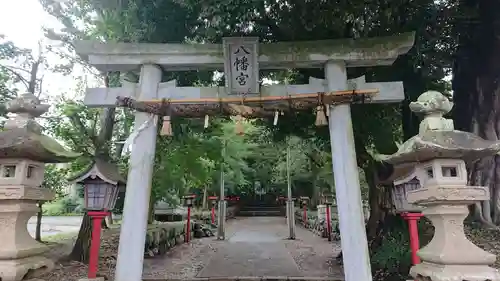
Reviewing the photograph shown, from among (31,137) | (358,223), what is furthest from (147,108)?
(358,223)

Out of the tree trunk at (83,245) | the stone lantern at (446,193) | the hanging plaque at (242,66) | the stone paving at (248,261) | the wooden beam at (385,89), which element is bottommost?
the stone paving at (248,261)

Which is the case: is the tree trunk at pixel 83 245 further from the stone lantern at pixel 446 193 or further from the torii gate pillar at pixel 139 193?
the stone lantern at pixel 446 193

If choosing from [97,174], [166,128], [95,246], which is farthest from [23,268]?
[166,128]

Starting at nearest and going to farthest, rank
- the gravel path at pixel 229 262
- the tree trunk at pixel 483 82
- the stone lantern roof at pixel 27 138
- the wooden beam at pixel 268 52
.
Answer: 1. the stone lantern roof at pixel 27 138
2. the wooden beam at pixel 268 52
3. the tree trunk at pixel 483 82
4. the gravel path at pixel 229 262

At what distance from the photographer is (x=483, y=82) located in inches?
325

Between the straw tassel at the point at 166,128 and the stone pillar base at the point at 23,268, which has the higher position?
the straw tassel at the point at 166,128

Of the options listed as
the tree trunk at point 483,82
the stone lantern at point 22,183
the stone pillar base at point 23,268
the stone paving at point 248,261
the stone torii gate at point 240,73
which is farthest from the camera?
the stone paving at point 248,261

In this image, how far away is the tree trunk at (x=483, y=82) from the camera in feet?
26.1

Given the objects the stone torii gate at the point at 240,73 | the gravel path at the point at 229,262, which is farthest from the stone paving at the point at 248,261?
the stone torii gate at the point at 240,73

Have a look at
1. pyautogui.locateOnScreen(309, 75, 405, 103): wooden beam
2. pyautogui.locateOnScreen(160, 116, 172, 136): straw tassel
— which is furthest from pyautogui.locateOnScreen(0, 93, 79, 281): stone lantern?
pyautogui.locateOnScreen(309, 75, 405, 103): wooden beam

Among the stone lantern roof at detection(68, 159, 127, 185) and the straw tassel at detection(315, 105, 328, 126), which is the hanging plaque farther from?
the stone lantern roof at detection(68, 159, 127, 185)

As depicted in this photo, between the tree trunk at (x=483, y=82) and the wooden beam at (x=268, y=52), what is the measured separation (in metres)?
3.46

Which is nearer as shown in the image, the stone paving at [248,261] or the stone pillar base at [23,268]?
the stone pillar base at [23,268]

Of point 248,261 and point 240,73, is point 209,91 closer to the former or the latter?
point 240,73
